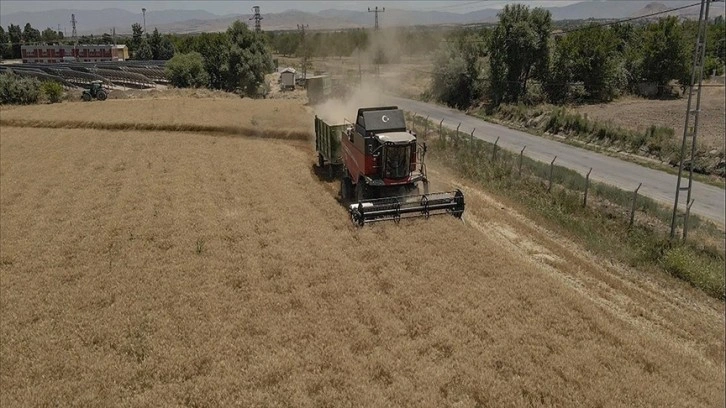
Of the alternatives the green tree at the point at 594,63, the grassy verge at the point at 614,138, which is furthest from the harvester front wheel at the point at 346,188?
the green tree at the point at 594,63

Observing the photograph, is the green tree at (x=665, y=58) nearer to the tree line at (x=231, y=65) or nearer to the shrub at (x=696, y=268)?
the shrub at (x=696, y=268)

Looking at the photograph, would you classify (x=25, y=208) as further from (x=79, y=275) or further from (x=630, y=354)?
(x=630, y=354)

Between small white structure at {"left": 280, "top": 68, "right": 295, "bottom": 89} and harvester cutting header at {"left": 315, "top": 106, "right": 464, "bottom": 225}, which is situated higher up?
small white structure at {"left": 280, "top": 68, "right": 295, "bottom": 89}

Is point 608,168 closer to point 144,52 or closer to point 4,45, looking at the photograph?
point 144,52

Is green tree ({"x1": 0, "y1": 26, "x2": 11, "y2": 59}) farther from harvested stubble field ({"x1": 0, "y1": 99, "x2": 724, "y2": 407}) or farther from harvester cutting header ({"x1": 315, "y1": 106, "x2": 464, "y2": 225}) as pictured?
harvester cutting header ({"x1": 315, "y1": 106, "x2": 464, "y2": 225})

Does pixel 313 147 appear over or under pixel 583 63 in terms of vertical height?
under

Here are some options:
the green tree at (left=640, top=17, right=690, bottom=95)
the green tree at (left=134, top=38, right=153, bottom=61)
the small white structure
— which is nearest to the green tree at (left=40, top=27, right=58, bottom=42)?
the green tree at (left=134, top=38, right=153, bottom=61)

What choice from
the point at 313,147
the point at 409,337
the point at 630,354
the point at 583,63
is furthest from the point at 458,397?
the point at 583,63
